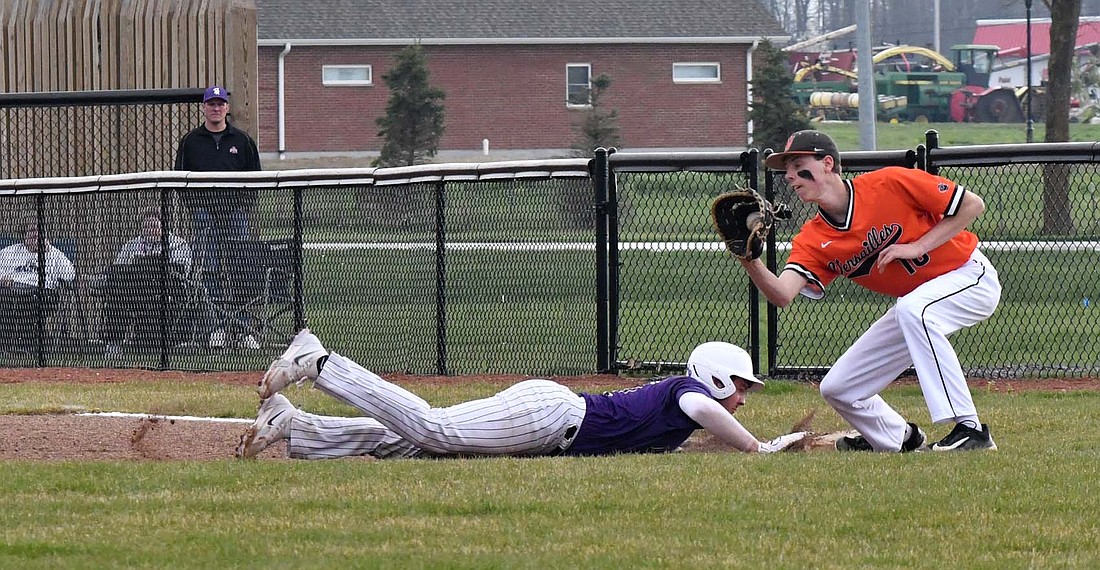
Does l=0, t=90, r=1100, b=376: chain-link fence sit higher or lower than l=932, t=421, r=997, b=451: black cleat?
higher

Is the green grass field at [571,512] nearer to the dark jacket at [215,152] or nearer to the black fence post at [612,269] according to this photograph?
the black fence post at [612,269]

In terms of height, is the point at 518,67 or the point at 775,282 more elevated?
the point at 518,67

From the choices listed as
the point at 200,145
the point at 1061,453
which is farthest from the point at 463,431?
the point at 200,145

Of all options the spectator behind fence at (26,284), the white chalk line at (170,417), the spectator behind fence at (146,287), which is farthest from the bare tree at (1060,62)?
the white chalk line at (170,417)

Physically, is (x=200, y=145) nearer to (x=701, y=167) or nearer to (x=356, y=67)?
(x=701, y=167)

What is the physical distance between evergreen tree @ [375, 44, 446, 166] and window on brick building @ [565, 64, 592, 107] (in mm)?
9462

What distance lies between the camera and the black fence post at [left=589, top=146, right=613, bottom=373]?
10.7 meters

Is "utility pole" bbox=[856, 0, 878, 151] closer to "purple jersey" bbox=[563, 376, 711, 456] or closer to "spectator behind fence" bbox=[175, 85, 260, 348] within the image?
"spectator behind fence" bbox=[175, 85, 260, 348]

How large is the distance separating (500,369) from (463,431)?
13.4 feet

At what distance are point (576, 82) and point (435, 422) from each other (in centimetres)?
4001

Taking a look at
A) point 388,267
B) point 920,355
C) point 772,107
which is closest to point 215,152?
point 388,267

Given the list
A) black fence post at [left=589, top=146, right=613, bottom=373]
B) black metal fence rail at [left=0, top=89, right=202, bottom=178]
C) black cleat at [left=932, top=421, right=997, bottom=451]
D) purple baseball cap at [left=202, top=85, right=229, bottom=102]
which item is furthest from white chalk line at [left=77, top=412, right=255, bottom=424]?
black metal fence rail at [left=0, top=89, right=202, bottom=178]

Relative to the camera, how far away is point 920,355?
7.00 metres

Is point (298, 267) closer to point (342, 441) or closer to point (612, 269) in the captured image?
point (612, 269)
